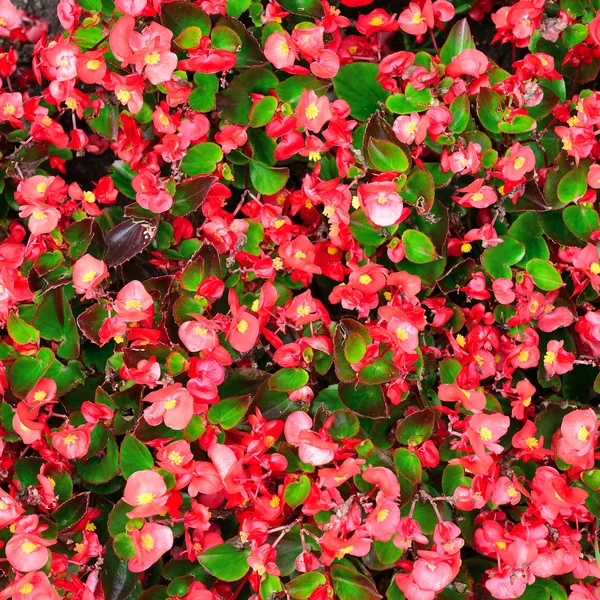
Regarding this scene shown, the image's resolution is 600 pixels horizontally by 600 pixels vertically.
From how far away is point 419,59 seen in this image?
130 cm

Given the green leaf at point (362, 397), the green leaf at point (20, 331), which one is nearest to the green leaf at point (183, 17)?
the green leaf at point (20, 331)

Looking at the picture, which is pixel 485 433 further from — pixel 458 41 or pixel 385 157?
pixel 458 41

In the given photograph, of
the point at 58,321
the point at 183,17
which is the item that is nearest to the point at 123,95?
the point at 183,17

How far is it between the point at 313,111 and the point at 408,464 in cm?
67

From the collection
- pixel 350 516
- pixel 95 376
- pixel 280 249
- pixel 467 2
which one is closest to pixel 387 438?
pixel 350 516

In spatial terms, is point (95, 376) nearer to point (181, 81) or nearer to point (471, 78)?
point (181, 81)

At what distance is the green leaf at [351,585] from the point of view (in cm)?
115

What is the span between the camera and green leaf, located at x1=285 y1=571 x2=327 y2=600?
1.11 metres

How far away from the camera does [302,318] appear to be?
46.5 inches

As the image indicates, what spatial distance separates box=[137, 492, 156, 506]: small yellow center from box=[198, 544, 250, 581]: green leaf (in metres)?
0.16

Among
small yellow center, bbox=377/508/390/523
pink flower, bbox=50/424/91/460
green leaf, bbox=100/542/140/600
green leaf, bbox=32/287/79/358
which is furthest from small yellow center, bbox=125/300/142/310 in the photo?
small yellow center, bbox=377/508/390/523

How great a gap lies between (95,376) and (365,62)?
88 centimetres

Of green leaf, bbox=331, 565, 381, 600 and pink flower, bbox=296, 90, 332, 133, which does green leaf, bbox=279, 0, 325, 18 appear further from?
green leaf, bbox=331, 565, 381, 600

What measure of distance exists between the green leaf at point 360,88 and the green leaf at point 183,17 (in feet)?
0.92
